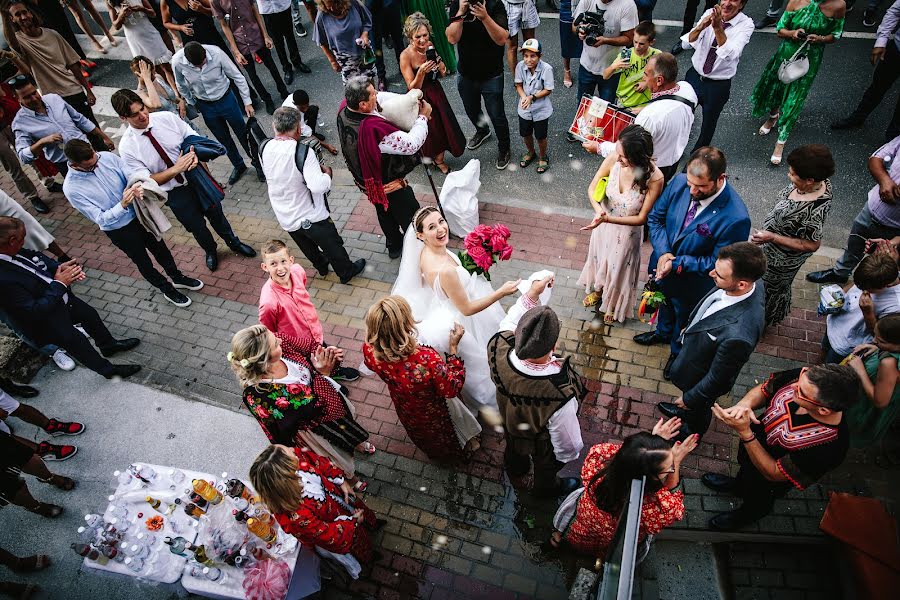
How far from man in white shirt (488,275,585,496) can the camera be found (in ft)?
14.3

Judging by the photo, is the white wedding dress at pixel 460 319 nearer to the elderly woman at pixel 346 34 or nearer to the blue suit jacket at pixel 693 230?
the blue suit jacket at pixel 693 230

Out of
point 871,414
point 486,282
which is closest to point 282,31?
point 486,282

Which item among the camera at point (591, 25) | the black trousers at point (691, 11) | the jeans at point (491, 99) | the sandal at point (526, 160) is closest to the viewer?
the camera at point (591, 25)

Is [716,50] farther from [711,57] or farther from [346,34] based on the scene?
[346,34]

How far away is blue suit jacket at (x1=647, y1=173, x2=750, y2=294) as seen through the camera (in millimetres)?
3920

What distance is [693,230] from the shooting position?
13.4ft

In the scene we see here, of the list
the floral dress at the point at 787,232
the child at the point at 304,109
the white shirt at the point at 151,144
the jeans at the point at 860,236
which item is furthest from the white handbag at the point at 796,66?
the white shirt at the point at 151,144

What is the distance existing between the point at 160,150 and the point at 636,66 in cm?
540

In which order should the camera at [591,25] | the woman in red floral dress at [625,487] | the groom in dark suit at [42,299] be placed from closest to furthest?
the woman in red floral dress at [625,487] < the groom in dark suit at [42,299] < the camera at [591,25]

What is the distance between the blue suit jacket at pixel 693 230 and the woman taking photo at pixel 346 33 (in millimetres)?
4355

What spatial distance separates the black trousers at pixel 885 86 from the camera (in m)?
6.21

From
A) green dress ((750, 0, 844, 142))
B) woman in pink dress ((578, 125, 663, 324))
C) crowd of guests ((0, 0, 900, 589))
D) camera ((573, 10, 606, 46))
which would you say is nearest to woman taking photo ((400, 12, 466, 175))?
crowd of guests ((0, 0, 900, 589))

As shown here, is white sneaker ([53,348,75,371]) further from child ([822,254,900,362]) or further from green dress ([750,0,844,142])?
green dress ([750,0,844,142])

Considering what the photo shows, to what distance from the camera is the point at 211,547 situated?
11.7 feet
